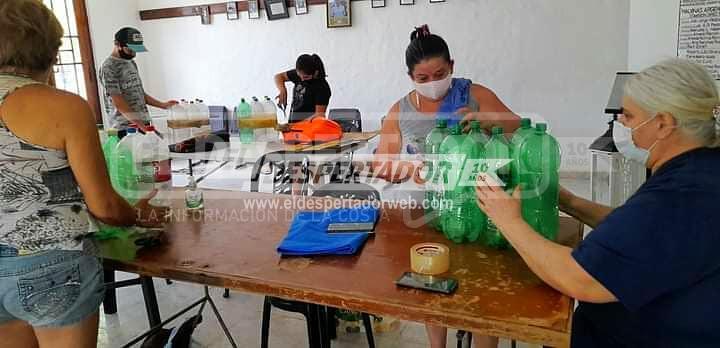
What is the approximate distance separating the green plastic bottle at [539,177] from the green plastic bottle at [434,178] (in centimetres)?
26

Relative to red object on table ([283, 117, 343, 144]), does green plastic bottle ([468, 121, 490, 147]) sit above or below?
above

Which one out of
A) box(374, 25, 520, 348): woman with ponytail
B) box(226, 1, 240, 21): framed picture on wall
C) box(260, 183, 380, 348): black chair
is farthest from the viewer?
box(226, 1, 240, 21): framed picture on wall

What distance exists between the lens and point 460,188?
1447 millimetres

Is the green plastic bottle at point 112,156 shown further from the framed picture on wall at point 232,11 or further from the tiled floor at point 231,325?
the framed picture on wall at point 232,11

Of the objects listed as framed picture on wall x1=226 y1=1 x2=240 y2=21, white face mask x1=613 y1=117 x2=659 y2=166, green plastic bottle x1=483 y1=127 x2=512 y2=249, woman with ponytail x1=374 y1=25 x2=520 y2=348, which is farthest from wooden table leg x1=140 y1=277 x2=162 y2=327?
framed picture on wall x1=226 y1=1 x2=240 y2=21

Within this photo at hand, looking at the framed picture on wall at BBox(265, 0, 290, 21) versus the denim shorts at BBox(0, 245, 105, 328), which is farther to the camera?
the framed picture on wall at BBox(265, 0, 290, 21)

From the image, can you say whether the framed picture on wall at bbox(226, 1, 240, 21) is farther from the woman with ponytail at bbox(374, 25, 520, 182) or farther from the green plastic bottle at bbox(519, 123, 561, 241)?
the green plastic bottle at bbox(519, 123, 561, 241)

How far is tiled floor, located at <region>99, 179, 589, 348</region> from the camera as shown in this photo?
2.44 meters

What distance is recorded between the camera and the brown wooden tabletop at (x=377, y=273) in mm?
1077

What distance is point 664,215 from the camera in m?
0.97

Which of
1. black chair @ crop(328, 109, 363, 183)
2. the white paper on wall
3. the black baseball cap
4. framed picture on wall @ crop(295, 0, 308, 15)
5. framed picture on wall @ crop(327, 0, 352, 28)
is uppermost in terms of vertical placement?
framed picture on wall @ crop(295, 0, 308, 15)

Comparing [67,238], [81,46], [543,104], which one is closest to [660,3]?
[543,104]

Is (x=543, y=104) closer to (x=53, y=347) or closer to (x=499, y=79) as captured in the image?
(x=499, y=79)

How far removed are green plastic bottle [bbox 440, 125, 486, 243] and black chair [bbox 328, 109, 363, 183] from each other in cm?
232
